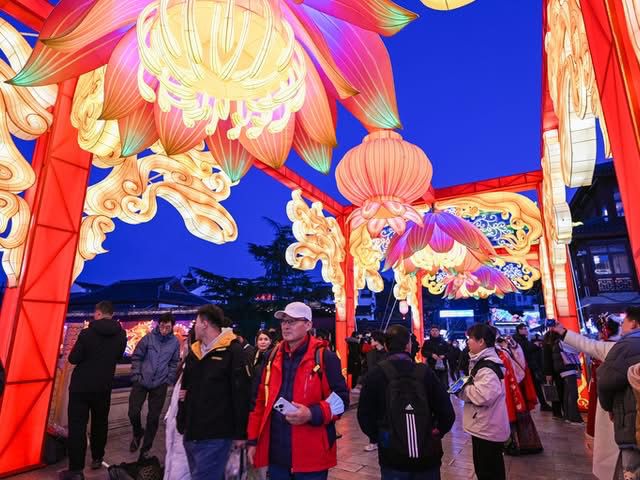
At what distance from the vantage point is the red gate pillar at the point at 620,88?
1528mm

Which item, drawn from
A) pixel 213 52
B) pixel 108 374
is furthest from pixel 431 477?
pixel 108 374

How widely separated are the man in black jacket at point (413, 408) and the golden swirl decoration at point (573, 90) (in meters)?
1.91

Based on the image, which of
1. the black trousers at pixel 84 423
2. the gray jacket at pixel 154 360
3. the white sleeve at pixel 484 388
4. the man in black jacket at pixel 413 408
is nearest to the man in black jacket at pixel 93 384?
the black trousers at pixel 84 423

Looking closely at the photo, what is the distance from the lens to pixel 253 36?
2773 mm

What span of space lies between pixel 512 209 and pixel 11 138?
361 inches

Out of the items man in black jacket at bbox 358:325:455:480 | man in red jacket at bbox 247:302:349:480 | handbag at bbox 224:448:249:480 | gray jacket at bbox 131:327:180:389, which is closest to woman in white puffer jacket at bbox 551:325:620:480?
man in black jacket at bbox 358:325:455:480

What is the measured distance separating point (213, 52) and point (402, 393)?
95.5 inches

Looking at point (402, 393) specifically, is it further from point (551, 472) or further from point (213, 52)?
point (551, 472)

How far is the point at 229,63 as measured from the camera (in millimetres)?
2514

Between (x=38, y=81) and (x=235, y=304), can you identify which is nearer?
(x=38, y=81)

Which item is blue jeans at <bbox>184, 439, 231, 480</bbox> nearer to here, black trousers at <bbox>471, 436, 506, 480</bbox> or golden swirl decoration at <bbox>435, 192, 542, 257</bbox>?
black trousers at <bbox>471, 436, 506, 480</bbox>

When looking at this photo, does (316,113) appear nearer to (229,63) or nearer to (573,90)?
(229,63)

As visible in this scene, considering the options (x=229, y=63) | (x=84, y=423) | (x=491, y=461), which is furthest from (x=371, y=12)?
(x=84, y=423)

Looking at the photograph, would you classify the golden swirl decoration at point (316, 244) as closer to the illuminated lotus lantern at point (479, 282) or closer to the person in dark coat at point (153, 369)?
the person in dark coat at point (153, 369)
